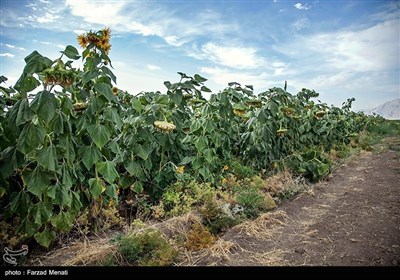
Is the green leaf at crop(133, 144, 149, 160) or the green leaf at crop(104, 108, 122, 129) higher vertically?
the green leaf at crop(104, 108, 122, 129)

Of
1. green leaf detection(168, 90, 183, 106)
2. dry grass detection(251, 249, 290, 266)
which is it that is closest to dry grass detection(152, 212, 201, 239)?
dry grass detection(251, 249, 290, 266)

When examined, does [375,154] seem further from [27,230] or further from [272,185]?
[27,230]

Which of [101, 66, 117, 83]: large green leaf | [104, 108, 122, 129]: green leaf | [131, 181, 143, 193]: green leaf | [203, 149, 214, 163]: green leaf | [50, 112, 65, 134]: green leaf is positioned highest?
[101, 66, 117, 83]: large green leaf

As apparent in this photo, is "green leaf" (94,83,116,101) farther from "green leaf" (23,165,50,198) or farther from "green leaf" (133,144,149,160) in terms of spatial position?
"green leaf" (133,144,149,160)

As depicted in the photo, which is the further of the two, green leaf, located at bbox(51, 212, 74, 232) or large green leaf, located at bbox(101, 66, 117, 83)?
large green leaf, located at bbox(101, 66, 117, 83)

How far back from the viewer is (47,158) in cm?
252

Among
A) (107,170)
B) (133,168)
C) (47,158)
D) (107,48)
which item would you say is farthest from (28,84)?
(133,168)

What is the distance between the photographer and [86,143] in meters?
3.14

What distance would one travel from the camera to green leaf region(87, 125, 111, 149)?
285 cm

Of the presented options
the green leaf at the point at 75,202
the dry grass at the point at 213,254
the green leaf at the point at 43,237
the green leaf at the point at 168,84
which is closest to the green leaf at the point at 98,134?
the green leaf at the point at 75,202

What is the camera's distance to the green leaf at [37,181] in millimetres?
2557

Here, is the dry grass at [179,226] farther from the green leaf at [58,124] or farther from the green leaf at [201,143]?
the green leaf at [58,124]

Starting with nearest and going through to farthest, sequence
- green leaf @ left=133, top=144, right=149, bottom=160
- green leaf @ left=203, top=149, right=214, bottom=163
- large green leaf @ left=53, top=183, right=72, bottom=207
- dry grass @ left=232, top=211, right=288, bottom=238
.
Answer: large green leaf @ left=53, top=183, right=72, bottom=207 < dry grass @ left=232, top=211, right=288, bottom=238 < green leaf @ left=133, top=144, right=149, bottom=160 < green leaf @ left=203, top=149, right=214, bottom=163
